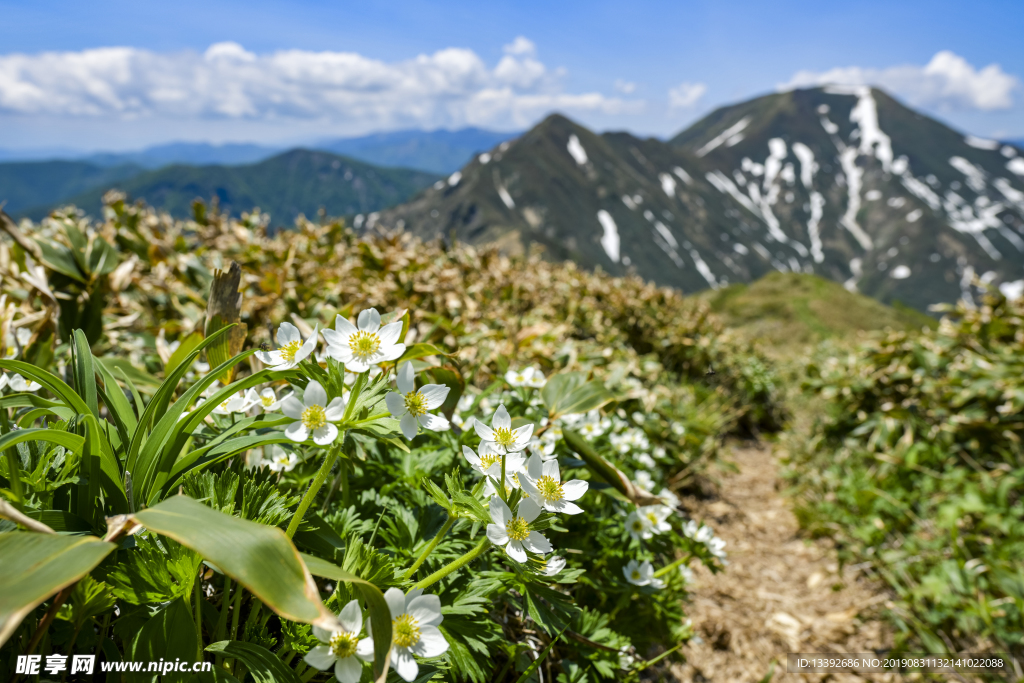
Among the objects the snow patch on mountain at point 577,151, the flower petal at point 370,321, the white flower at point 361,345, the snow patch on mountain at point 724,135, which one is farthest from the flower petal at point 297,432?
the snow patch on mountain at point 724,135

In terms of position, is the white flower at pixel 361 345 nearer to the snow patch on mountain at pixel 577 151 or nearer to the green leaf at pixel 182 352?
the green leaf at pixel 182 352

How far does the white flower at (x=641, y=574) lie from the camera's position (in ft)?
5.15

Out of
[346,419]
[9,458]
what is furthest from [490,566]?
[9,458]

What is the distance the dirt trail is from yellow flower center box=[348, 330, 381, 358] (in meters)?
1.89

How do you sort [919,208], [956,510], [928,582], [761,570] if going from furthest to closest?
[919,208] → [761,570] → [956,510] → [928,582]

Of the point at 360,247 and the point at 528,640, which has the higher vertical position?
the point at 360,247

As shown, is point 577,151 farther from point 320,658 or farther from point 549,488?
point 320,658

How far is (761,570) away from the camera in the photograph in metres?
3.17

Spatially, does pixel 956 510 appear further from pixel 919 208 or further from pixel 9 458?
pixel 919 208

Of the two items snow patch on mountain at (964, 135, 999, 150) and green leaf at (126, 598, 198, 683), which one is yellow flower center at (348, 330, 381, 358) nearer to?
green leaf at (126, 598, 198, 683)

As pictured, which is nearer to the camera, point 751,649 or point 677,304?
point 751,649

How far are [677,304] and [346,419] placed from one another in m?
5.71

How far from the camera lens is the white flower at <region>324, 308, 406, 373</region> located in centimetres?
91

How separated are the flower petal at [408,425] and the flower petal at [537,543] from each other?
0.25 meters
